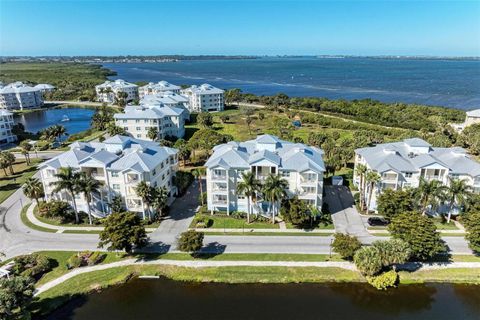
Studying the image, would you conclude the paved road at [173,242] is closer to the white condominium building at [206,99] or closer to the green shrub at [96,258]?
the green shrub at [96,258]

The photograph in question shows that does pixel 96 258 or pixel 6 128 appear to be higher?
pixel 6 128

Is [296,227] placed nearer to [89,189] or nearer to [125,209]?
[125,209]

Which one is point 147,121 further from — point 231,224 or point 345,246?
point 345,246

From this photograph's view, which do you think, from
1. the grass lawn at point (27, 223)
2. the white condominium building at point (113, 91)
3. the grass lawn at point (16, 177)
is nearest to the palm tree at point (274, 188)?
the grass lawn at point (27, 223)

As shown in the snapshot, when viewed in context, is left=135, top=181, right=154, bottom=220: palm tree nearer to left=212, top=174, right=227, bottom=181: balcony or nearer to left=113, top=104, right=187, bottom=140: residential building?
left=212, top=174, right=227, bottom=181: balcony

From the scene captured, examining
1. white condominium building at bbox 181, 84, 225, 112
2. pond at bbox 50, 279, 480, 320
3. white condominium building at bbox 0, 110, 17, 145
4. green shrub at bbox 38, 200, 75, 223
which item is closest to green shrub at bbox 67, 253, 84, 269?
pond at bbox 50, 279, 480, 320

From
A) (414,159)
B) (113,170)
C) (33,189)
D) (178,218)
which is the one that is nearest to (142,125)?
(33,189)

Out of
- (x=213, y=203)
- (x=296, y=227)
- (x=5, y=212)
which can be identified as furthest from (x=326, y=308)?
(x=5, y=212)
